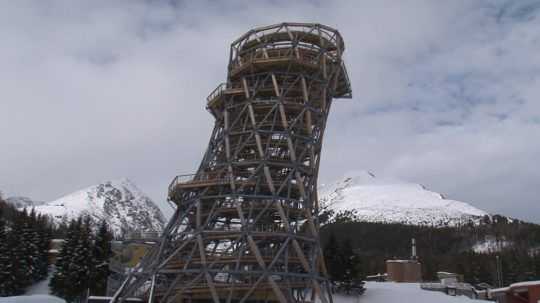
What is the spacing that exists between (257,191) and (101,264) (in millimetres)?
24174

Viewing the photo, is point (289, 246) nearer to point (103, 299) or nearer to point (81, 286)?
point (103, 299)

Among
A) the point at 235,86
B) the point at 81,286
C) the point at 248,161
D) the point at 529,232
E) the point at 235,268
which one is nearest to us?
the point at 235,268

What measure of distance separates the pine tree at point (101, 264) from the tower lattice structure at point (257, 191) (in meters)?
18.0

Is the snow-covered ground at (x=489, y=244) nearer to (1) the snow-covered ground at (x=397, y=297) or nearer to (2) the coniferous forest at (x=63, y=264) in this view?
(1) the snow-covered ground at (x=397, y=297)

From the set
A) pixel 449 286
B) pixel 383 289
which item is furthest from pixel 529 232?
pixel 383 289

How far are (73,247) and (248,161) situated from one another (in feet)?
85.1

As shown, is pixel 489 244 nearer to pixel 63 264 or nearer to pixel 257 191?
pixel 63 264

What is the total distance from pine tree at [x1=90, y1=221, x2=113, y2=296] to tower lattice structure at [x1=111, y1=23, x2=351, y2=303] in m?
18.0

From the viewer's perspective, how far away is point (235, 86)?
4312 centimetres

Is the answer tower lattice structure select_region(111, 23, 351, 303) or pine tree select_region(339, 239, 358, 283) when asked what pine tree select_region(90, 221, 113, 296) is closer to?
tower lattice structure select_region(111, 23, 351, 303)

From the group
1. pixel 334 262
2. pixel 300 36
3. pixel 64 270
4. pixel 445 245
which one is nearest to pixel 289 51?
pixel 300 36

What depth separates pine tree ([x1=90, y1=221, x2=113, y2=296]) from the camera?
5316 cm

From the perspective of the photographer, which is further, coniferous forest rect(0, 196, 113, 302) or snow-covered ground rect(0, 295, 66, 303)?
coniferous forest rect(0, 196, 113, 302)

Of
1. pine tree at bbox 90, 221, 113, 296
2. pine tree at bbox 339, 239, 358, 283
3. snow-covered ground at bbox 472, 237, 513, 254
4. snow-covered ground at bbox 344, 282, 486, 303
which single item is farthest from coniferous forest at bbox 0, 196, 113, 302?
snow-covered ground at bbox 472, 237, 513, 254
